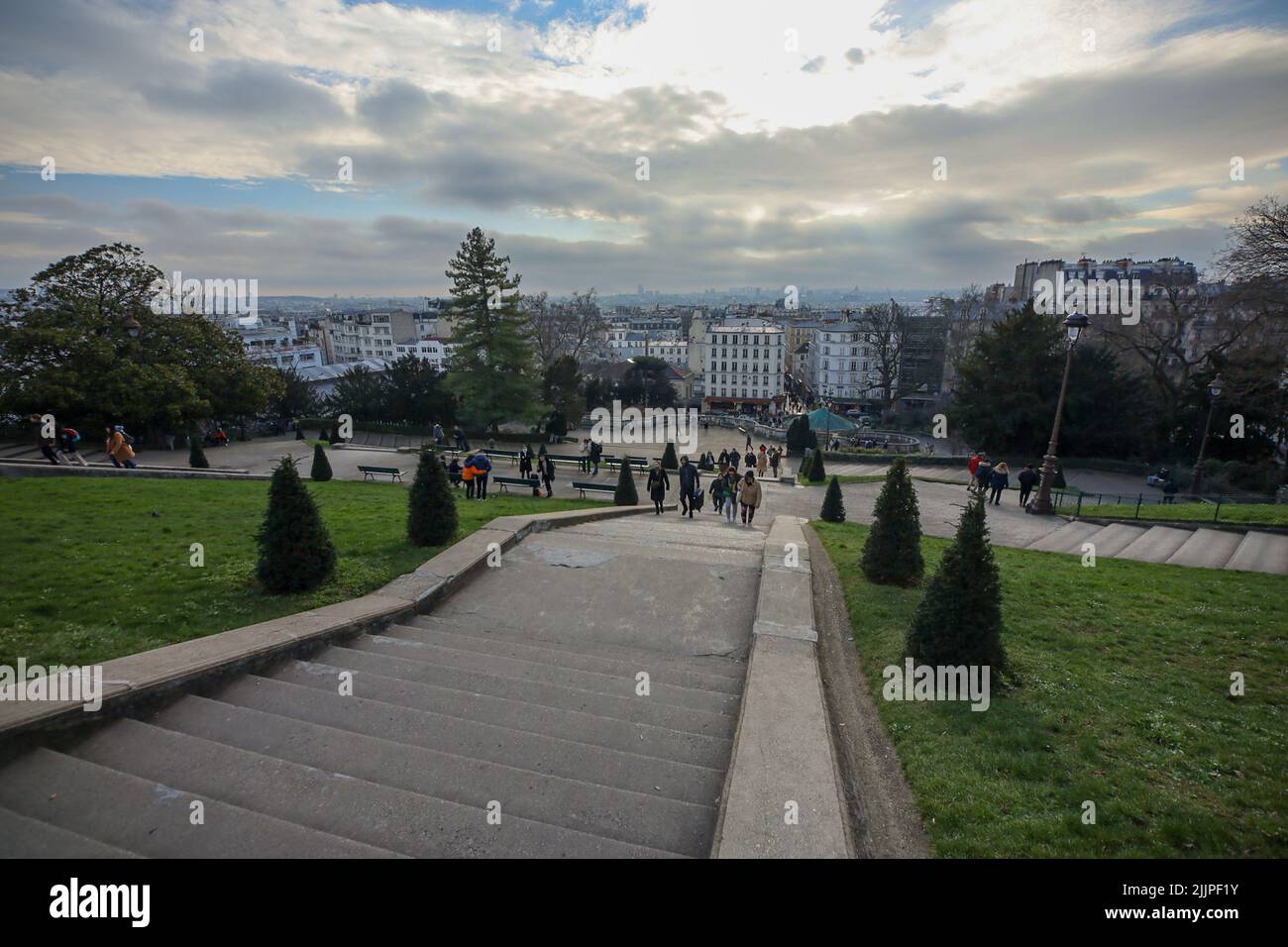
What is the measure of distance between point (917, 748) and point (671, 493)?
17.7 meters

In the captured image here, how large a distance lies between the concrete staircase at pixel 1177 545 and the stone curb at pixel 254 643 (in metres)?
12.2

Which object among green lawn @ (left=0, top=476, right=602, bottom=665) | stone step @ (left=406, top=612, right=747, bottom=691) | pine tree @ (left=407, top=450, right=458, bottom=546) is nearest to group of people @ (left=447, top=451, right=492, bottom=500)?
green lawn @ (left=0, top=476, right=602, bottom=665)

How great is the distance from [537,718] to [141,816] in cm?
257

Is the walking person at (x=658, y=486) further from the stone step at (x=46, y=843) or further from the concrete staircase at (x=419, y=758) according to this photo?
the stone step at (x=46, y=843)

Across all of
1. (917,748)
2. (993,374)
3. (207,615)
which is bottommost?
(917,748)

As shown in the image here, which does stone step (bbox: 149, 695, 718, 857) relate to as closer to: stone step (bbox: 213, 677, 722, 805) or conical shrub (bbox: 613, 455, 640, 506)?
stone step (bbox: 213, 677, 722, 805)

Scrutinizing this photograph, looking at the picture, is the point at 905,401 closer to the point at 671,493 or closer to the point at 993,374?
the point at 993,374

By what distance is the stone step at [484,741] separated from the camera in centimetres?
453

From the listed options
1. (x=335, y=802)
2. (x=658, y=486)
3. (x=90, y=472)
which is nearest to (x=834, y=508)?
(x=658, y=486)

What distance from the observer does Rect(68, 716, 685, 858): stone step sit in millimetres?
3695

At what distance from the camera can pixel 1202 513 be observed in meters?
16.9

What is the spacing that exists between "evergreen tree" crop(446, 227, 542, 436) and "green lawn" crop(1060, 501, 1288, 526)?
86.8 ft
